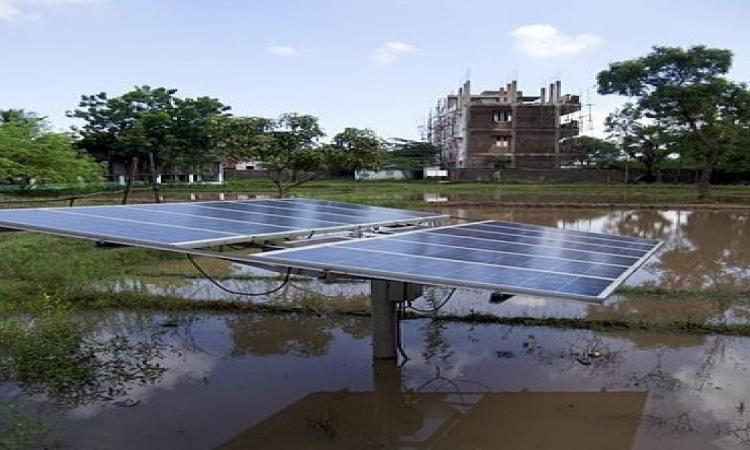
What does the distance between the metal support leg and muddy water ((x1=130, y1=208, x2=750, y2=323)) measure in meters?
3.13

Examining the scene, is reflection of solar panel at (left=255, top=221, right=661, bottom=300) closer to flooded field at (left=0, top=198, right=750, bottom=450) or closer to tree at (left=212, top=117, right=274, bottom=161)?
A: flooded field at (left=0, top=198, right=750, bottom=450)

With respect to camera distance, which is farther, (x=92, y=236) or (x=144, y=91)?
(x=144, y=91)

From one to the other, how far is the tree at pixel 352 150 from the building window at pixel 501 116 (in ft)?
143

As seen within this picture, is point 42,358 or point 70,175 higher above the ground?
point 70,175

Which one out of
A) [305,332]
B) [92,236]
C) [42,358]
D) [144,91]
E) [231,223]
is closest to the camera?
[92,236]

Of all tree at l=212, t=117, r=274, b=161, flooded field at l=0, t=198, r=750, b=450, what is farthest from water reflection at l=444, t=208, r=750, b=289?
tree at l=212, t=117, r=274, b=161

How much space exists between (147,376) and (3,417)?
2.20 metres

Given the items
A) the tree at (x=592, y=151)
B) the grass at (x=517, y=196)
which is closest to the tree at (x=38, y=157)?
the grass at (x=517, y=196)

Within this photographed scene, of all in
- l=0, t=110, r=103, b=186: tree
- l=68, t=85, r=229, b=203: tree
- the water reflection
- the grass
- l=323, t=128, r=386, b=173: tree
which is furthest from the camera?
l=68, t=85, r=229, b=203: tree

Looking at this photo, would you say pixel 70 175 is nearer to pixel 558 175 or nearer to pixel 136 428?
pixel 136 428

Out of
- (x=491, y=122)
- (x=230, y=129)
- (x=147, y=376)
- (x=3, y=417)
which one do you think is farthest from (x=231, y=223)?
(x=491, y=122)

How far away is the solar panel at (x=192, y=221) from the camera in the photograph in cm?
682

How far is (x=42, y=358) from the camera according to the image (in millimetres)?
7945

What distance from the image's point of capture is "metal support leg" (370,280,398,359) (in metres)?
8.88
